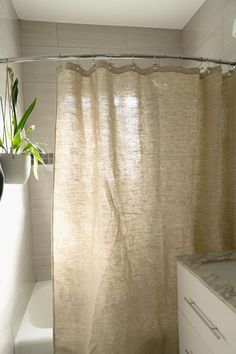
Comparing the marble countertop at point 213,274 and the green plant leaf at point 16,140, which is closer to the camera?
the marble countertop at point 213,274

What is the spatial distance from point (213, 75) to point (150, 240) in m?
1.01

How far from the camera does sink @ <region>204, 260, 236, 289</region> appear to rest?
102cm

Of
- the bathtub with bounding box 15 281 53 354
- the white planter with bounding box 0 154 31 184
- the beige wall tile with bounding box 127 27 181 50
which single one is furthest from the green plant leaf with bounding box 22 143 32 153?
the beige wall tile with bounding box 127 27 181 50

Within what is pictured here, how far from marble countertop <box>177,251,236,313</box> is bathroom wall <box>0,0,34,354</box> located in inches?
39.0

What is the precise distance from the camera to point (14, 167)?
1180 millimetres

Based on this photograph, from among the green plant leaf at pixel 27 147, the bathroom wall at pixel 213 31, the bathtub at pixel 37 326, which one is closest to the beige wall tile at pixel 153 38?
the bathroom wall at pixel 213 31

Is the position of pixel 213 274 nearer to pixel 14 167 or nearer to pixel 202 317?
pixel 202 317

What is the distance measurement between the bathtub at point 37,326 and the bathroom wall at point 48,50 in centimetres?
20

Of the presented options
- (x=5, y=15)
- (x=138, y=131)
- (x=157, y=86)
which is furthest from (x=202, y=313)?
(x=5, y=15)

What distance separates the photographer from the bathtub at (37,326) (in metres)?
1.49

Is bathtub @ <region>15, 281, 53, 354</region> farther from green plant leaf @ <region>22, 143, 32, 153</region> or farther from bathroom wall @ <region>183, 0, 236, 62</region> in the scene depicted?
bathroom wall @ <region>183, 0, 236, 62</region>

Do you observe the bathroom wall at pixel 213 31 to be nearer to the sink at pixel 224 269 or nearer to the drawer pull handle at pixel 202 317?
the sink at pixel 224 269

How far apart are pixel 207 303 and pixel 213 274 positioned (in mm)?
120

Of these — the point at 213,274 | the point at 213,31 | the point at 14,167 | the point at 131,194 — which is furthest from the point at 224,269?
the point at 213,31
